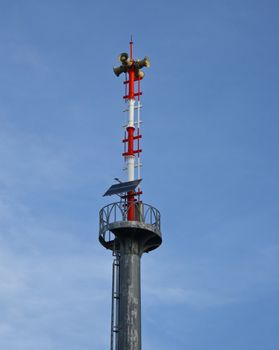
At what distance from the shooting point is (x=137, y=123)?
52.8 metres

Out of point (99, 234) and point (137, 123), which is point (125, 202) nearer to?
point (99, 234)

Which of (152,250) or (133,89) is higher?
(133,89)

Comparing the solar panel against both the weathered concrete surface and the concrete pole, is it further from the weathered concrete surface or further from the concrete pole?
the concrete pole

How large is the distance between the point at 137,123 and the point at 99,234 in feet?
30.3

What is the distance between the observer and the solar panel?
48.8 metres

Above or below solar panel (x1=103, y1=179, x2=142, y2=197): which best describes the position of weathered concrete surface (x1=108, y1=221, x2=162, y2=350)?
below

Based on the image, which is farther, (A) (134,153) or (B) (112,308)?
(A) (134,153)

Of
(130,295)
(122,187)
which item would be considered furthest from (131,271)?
(122,187)

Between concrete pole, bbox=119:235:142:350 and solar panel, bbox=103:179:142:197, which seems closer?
concrete pole, bbox=119:235:142:350

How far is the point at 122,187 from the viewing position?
49188 millimetres

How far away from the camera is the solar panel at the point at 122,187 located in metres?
48.8

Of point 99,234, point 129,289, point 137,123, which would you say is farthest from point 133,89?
point 129,289

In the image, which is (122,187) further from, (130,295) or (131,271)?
(130,295)

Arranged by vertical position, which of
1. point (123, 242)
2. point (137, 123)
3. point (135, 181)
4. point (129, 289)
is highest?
point (137, 123)
